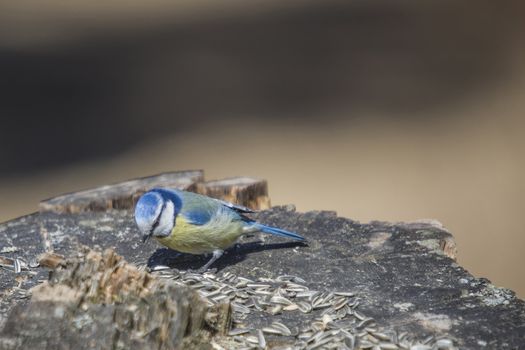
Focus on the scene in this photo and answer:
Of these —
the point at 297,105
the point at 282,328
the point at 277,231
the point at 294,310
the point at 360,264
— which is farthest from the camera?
the point at 297,105

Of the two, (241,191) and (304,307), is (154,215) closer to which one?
(304,307)

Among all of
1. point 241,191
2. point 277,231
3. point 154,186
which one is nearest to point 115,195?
point 154,186

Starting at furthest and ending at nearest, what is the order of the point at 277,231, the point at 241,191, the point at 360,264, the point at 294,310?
1. the point at 241,191
2. the point at 277,231
3. the point at 360,264
4. the point at 294,310

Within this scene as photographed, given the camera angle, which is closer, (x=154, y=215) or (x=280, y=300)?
(x=280, y=300)

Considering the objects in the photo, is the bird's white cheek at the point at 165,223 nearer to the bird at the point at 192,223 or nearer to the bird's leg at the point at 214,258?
the bird at the point at 192,223

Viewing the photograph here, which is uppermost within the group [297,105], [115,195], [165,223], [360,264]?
[297,105]

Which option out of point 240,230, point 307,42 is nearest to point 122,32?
point 307,42

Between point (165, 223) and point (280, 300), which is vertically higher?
point (165, 223)
